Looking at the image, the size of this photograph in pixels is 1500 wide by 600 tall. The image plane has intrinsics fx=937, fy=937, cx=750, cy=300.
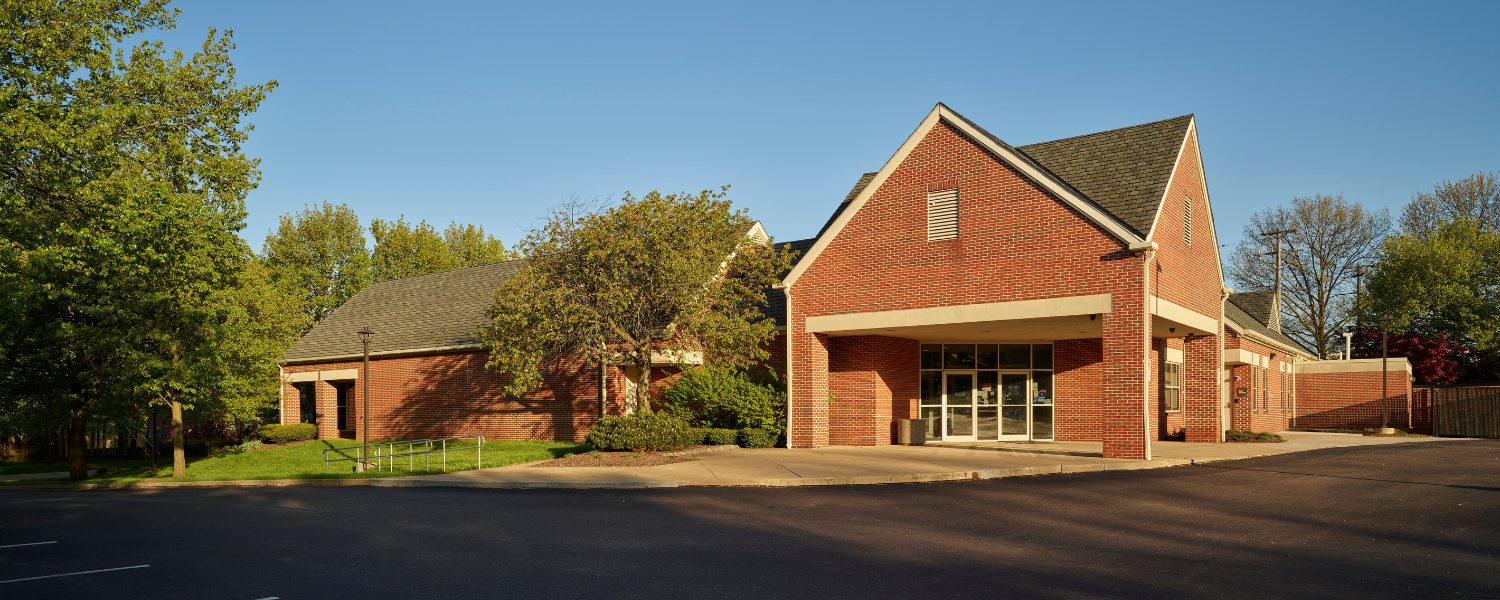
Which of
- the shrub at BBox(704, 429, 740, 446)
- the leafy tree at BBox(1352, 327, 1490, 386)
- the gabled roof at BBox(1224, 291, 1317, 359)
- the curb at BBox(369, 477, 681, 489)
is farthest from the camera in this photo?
the leafy tree at BBox(1352, 327, 1490, 386)

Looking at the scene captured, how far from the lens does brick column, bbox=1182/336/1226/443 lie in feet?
80.7

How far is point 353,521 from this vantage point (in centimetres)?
1177

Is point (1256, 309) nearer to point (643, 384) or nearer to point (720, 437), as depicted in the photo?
point (720, 437)

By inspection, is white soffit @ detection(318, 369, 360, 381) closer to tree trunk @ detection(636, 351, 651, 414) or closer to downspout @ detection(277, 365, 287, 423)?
downspout @ detection(277, 365, 287, 423)

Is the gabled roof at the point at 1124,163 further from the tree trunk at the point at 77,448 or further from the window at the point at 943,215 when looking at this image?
the tree trunk at the point at 77,448

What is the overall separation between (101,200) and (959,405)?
67.3 ft

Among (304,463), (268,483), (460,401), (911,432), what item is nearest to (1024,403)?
(911,432)

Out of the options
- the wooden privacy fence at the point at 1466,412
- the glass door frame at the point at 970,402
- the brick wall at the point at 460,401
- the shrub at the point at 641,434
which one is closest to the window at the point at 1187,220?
the glass door frame at the point at 970,402

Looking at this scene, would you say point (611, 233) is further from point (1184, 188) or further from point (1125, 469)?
point (1184, 188)

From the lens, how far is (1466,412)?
32.2 m

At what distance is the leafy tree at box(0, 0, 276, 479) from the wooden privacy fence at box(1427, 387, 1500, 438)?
38.3 meters

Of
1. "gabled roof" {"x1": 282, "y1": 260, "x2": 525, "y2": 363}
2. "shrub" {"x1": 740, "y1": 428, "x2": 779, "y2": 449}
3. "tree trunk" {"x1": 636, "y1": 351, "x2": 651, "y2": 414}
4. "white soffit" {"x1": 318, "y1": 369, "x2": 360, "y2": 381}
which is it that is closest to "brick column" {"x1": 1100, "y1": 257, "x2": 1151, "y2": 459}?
"shrub" {"x1": 740, "y1": 428, "x2": 779, "y2": 449}

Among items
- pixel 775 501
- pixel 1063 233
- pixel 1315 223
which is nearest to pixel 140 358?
pixel 775 501

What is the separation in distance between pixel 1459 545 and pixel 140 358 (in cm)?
2562
